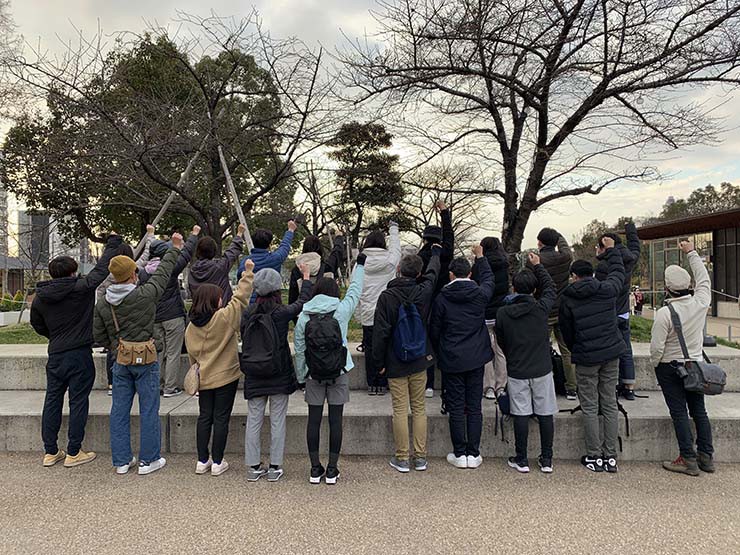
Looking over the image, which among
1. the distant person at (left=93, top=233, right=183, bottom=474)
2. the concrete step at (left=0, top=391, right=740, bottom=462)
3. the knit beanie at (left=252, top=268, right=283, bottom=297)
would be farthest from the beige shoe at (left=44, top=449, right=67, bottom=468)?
the knit beanie at (left=252, top=268, right=283, bottom=297)

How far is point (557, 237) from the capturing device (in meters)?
4.65

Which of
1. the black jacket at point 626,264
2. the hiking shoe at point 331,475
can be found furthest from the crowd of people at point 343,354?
the black jacket at point 626,264

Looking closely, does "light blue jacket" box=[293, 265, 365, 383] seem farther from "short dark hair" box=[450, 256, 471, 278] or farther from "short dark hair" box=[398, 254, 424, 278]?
"short dark hair" box=[450, 256, 471, 278]

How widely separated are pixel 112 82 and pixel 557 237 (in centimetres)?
655

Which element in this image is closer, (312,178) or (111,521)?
(111,521)

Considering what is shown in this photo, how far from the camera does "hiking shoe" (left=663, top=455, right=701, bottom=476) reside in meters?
3.65

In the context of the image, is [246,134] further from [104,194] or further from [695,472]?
[695,472]

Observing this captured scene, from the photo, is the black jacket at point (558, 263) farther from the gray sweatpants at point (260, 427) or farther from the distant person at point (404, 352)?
the gray sweatpants at point (260, 427)

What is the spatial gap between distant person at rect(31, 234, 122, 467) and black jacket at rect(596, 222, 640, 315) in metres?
4.49

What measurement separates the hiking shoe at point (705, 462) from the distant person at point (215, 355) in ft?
12.8

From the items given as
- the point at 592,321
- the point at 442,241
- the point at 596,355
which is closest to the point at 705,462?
the point at 596,355

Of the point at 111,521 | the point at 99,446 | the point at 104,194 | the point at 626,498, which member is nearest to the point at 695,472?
the point at 626,498

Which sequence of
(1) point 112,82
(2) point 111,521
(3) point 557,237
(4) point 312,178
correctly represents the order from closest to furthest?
(2) point 111,521
(3) point 557,237
(1) point 112,82
(4) point 312,178

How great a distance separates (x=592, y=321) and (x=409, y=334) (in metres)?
1.53
